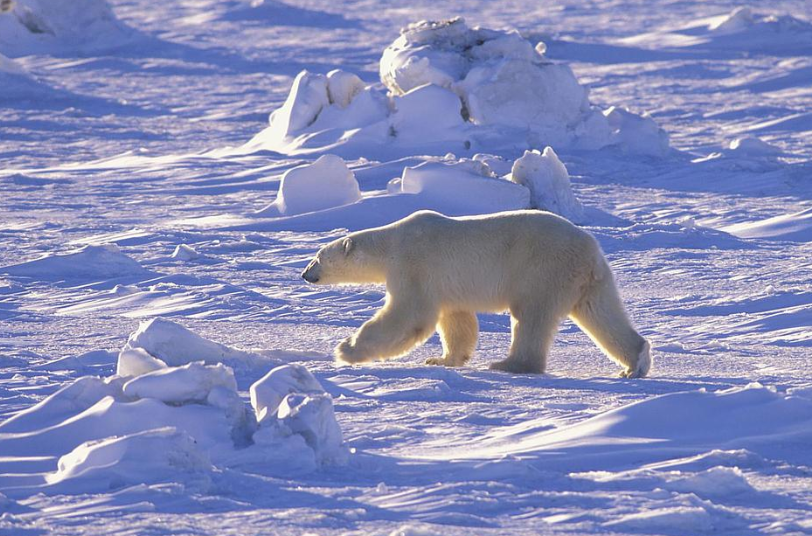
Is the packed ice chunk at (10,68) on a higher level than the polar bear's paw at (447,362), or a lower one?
higher

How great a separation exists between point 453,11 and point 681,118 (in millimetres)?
11535

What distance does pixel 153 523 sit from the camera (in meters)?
3.49

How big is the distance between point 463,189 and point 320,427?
23.1ft

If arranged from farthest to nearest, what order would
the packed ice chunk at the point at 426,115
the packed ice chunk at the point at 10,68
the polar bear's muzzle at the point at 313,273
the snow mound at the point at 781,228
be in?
the packed ice chunk at the point at 10,68 → the packed ice chunk at the point at 426,115 → the snow mound at the point at 781,228 → the polar bear's muzzle at the point at 313,273

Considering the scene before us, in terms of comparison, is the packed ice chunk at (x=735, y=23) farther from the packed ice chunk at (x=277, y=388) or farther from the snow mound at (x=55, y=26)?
the packed ice chunk at (x=277, y=388)

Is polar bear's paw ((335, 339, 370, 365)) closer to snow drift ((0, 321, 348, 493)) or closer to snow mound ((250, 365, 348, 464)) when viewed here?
snow drift ((0, 321, 348, 493))

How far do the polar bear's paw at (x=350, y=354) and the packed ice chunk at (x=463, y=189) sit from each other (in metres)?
4.91

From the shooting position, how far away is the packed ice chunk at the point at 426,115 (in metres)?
13.9

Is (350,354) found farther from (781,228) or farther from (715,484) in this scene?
(781,228)

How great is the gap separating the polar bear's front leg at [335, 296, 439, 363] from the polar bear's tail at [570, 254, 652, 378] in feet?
2.36

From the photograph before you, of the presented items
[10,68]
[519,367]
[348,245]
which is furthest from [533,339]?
[10,68]

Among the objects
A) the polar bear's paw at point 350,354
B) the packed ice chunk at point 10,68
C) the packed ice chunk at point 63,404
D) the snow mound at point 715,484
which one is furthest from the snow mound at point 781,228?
the packed ice chunk at point 10,68

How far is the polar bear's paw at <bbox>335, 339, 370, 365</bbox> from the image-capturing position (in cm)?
592

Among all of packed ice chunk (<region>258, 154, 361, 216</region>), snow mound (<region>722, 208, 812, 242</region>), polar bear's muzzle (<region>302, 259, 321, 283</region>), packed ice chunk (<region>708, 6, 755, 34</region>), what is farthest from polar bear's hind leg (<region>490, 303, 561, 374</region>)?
packed ice chunk (<region>708, 6, 755, 34</region>)
